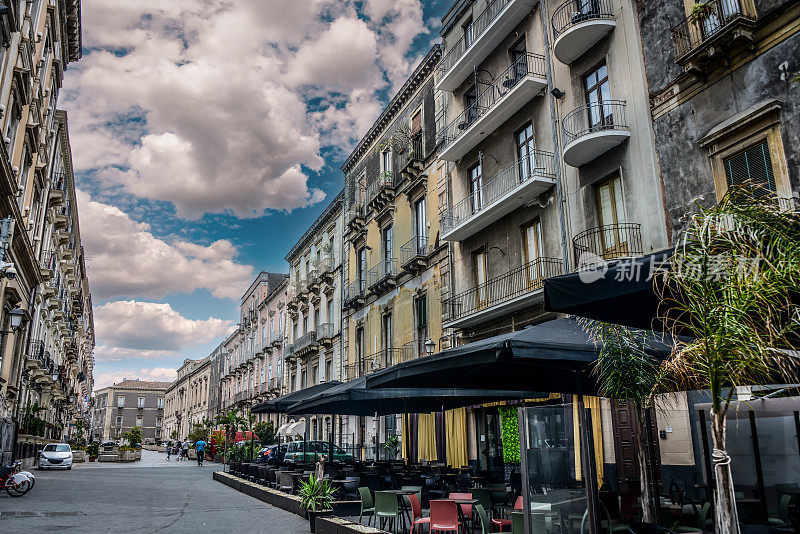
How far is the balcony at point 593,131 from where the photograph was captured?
48.8ft

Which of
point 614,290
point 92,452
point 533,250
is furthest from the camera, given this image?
point 92,452

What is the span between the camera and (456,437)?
21562 millimetres

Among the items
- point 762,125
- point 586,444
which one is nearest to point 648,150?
point 762,125

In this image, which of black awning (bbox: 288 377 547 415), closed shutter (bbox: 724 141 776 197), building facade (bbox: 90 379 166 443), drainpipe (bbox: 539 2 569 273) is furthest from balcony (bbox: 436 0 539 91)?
building facade (bbox: 90 379 166 443)

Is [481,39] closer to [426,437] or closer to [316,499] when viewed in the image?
[426,437]

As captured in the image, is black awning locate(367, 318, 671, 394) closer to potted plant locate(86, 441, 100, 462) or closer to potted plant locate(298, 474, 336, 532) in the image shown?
potted plant locate(298, 474, 336, 532)

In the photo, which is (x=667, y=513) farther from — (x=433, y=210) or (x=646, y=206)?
(x=433, y=210)

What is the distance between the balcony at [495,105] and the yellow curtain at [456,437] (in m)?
9.23

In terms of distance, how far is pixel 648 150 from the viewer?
46.8 ft

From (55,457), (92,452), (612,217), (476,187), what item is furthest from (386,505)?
(92,452)

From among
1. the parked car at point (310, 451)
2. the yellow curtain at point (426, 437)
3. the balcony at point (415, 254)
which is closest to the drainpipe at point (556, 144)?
the balcony at point (415, 254)

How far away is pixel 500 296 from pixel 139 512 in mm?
11353

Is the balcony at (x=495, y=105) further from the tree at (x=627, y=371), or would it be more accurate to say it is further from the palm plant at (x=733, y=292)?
the palm plant at (x=733, y=292)

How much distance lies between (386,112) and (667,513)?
24.3 meters
